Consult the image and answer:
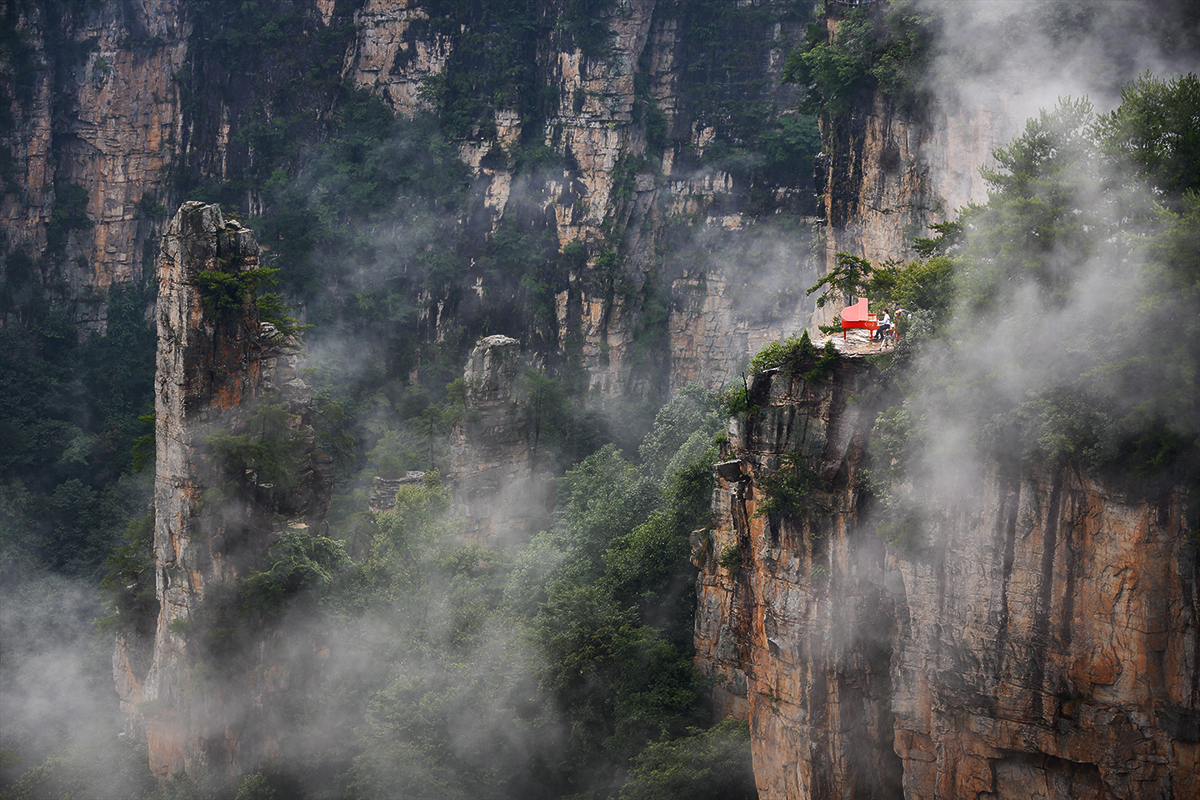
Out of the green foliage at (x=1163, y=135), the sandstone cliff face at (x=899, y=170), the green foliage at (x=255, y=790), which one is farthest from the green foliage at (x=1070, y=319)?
the green foliage at (x=255, y=790)

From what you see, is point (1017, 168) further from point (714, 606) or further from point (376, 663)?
point (376, 663)

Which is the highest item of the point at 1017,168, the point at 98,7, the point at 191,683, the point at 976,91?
the point at 98,7

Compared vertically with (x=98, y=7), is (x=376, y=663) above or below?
below

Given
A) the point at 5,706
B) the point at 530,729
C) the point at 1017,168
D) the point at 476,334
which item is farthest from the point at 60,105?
the point at 1017,168

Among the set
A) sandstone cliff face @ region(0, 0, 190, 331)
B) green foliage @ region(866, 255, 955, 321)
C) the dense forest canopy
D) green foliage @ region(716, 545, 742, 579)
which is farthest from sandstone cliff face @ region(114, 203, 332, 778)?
sandstone cliff face @ region(0, 0, 190, 331)

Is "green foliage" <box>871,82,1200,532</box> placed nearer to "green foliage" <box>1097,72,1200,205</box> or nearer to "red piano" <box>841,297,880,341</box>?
"green foliage" <box>1097,72,1200,205</box>

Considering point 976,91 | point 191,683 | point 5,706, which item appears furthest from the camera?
point 5,706
